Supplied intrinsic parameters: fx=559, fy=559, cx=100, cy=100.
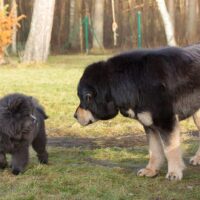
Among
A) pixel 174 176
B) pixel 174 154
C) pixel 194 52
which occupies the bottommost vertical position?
pixel 174 176

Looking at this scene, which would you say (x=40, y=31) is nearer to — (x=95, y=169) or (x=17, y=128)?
(x=95, y=169)

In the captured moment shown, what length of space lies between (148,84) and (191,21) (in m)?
30.0

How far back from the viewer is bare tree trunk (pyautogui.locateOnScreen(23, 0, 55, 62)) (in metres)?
23.2

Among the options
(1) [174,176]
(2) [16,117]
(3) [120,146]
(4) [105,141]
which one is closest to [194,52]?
(1) [174,176]

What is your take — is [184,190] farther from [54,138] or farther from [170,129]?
[54,138]

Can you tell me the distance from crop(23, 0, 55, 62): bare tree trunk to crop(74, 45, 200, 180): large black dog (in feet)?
57.9

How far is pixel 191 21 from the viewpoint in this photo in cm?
3478

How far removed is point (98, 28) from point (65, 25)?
2.79m

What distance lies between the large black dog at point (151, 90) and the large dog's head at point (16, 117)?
581 mm

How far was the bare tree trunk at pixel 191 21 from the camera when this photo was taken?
34188 millimetres

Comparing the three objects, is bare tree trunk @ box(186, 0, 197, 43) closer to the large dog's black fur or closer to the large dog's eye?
the large dog's black fur

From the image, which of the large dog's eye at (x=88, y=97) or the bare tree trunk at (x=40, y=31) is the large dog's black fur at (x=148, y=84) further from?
the bare tree trunk at (x=40, y=31)

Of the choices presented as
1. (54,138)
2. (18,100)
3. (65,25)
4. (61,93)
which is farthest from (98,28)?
(18,100)

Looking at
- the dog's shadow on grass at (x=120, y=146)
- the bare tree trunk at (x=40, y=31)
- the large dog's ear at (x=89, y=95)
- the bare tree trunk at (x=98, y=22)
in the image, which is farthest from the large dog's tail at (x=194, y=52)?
the bare tree trunk at (x=98, y=22)
